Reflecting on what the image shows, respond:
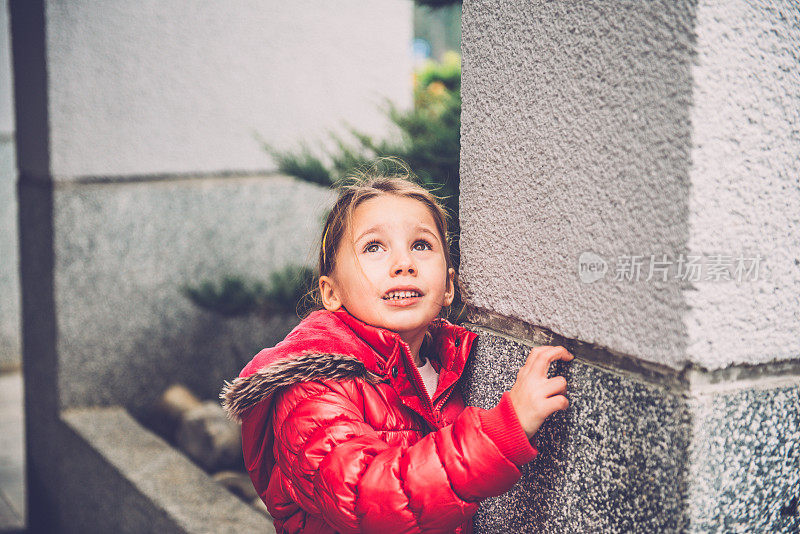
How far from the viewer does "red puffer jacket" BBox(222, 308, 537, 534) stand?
1298 mm

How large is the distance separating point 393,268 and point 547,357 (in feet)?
1.49

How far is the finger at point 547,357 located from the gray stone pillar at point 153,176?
298cm

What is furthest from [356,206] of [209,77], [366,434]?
[209,77]

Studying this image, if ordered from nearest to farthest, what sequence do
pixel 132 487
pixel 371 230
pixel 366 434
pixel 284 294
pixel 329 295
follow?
pixel 366 434 < pixel 371 230 < pixel 329 295 < pixel 132 487 < pixel 284 294

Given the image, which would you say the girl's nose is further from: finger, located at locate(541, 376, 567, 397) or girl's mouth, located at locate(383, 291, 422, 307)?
finger, located at locate(541, 376, 567, 397)

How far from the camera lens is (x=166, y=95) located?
13.5ft

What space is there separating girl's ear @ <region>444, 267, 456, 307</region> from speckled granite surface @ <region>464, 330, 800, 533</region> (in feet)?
1.51

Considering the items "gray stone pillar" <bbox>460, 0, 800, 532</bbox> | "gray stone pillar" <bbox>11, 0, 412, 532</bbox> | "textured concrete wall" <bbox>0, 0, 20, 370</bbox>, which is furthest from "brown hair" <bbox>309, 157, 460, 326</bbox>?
"textured concrete wall" <bbox>0, 0, 20, 370</bbox>

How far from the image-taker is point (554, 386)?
1.29 m

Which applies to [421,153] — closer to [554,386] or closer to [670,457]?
[554,386]

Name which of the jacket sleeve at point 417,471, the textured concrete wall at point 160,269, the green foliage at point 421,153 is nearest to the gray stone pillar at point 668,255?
the jacket sleeve at point 417,471

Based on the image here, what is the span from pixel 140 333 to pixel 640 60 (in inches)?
140

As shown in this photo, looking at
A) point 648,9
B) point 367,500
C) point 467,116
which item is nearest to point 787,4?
point 648,9

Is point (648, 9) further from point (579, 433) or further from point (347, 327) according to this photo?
point (347, 327)
